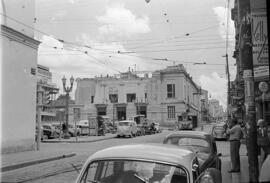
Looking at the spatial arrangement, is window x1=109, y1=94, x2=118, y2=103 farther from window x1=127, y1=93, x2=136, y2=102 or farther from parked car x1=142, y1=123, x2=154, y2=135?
parked car x1=142, y1=123, x2=154, y2=135

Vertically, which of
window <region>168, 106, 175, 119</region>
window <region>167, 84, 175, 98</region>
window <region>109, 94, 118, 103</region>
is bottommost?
window <region>168, 106, 175, 119</region>

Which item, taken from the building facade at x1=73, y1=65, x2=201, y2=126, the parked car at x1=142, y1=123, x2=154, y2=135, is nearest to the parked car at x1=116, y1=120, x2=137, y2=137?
the parked car at x1=142, y1=123, x2=154, y2=135

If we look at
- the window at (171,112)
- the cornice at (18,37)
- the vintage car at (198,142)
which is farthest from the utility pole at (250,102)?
the window at (171,112)

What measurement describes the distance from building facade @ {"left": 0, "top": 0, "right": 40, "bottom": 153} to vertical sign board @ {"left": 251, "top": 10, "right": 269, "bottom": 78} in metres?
13.5

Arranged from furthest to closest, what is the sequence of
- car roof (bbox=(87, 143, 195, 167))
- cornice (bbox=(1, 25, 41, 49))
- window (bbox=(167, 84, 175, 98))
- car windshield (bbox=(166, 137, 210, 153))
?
window (bbox=(167, 84, 175, 98)), cornice (bbox=(1, 25, 41, 49)), car windshield (bbox=(166, 137, 210, 153)), car roof (bbox=(87, 143, 195, 167))

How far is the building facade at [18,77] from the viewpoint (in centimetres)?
1889

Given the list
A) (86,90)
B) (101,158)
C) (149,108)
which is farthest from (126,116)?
(101,158)

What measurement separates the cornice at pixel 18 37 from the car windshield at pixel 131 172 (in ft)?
51.2

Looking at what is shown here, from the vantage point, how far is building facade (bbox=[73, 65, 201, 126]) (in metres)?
75.6

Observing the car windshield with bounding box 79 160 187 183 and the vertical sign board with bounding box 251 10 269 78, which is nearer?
the car windshield with bounding box 79 160 187 183

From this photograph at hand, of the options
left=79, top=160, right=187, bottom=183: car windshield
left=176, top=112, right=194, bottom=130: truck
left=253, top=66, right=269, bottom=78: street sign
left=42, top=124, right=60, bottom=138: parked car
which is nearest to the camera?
left=79, top=160, right=187, bottom=183: car windshield

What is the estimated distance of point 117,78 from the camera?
79438 mm

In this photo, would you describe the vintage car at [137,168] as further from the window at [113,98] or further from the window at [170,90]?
the window at [113,98]

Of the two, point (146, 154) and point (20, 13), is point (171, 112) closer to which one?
point (20, 13)
